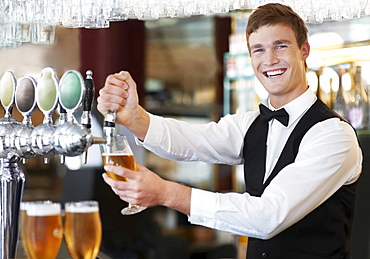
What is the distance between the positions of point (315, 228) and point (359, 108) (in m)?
1.89

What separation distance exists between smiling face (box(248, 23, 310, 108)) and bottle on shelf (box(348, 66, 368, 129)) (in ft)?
5.33

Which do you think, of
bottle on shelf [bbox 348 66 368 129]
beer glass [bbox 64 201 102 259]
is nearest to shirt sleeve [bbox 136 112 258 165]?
beer glass [bbox 64 201 102 259]

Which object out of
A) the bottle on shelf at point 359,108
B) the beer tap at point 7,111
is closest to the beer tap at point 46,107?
the beer tap at point 7,111

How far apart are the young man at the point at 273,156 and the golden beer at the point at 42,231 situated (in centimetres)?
16

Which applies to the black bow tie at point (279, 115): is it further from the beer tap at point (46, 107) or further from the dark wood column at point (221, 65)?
the dark wood column at point (221, 65)

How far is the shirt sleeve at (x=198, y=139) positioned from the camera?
2051 mm

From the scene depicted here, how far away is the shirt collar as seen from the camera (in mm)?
2010

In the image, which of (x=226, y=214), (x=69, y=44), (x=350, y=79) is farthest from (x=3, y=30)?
(x=69, y=44)

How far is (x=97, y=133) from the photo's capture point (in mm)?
4711

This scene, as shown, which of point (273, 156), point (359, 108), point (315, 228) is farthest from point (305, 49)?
point (359, 108)

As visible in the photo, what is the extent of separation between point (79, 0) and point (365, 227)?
5.96ft

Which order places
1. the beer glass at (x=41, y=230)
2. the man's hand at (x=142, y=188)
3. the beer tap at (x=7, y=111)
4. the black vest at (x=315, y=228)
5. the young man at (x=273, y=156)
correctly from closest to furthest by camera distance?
the beer glass at (x=41, y=230), the man's hand at (x=142, y=188), the beer tap at (x=7, y=111), the young man at (x=273, y=156), the black vest at (x=315, y=228)

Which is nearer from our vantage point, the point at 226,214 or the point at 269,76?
the point at 226,214

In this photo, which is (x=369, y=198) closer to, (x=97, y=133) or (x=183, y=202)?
(x=183, y=202)
